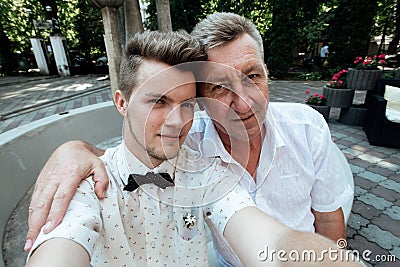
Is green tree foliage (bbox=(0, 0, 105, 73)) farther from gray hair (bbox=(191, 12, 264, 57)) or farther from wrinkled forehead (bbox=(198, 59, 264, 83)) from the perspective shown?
wrinkled forehead (bbox=(198, 59, 264, 83))

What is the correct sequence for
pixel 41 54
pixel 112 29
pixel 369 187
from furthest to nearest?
1. pixel 41 54
2. pixel 112 29
3. pixel 369 187

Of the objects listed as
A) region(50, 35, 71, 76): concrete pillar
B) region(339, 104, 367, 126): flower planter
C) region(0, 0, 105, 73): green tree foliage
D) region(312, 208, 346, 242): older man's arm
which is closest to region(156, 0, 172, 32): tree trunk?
region(339, 104, 367, 126): flower planter

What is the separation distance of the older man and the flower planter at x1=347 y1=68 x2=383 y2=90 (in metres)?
4.18

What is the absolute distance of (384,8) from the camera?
1240 cm

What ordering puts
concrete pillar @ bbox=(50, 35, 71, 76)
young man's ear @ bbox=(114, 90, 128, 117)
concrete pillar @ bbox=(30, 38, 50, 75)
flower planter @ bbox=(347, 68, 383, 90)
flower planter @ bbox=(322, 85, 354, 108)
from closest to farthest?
young man's ear @ bbox=(114, 90, 128, 117) < flower planter @ bbox=(347, 68, 383, 90) < flower planter @ bbox=(322, 85, 354, 108) < concrete pillar @ bbox=(50, 35, 71, 76) < concrete pillar @ bbox=(30, 38, 50, 75)

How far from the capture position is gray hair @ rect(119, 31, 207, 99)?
1033 millimetres

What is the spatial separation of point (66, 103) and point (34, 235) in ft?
25.9

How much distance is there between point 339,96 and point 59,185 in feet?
17.6

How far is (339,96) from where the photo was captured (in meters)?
4.75

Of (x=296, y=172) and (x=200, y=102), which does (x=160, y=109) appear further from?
(x=296, y=172)

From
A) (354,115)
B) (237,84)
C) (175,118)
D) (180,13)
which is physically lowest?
(354,115)

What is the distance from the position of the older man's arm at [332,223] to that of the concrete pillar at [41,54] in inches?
707

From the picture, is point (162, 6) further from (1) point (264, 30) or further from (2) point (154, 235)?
(1) point (264, 30)

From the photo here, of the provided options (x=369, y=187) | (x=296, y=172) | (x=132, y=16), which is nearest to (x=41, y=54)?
(x=132, y=16)
